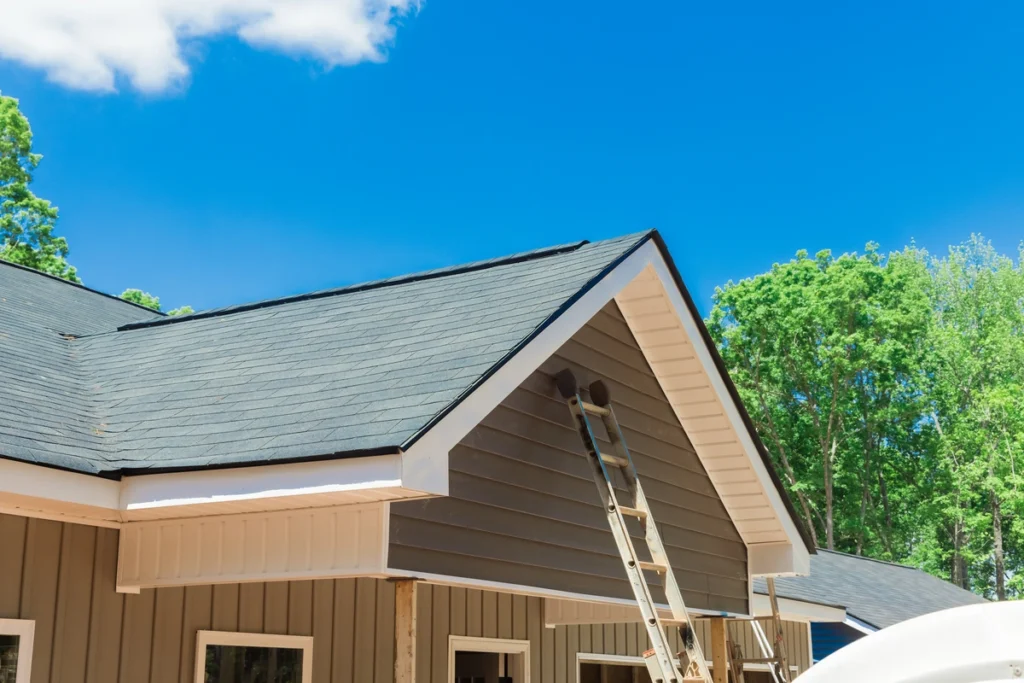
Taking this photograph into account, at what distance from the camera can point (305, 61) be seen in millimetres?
60156

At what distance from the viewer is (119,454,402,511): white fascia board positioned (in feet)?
18.8

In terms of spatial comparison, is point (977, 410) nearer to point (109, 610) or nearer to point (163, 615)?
point (163, 615)

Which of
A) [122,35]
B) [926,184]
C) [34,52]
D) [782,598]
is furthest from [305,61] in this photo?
[782,598]

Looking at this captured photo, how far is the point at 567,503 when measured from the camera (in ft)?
26.2

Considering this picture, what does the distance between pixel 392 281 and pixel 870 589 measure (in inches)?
619

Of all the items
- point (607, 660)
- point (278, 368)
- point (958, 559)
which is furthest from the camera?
point (958, 559)

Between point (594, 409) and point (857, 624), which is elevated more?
point (594, 409)

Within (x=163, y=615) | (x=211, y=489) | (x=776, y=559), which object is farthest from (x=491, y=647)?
(x=211, y=489)

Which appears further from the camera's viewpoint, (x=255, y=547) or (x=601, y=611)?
(x=601, y=611)

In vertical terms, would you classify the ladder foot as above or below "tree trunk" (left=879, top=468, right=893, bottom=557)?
below

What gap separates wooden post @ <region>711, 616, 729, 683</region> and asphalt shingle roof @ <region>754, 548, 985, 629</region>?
460cm

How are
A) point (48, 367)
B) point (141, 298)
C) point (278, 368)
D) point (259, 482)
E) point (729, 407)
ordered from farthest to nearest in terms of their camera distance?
1. point (141, 298)
2. point (729, 407)
3. point (48, 367)
4. point (278, 368)
5. point (259, 482)

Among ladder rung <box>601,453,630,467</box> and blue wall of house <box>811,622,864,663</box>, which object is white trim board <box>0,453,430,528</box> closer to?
ladder rung <box>601,453,630,467</box>

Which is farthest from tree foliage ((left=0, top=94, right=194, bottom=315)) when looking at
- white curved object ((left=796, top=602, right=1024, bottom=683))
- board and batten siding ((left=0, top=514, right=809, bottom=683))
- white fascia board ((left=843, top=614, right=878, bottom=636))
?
white curved object ((left=796, top=602, right=1024, bottom=683))
